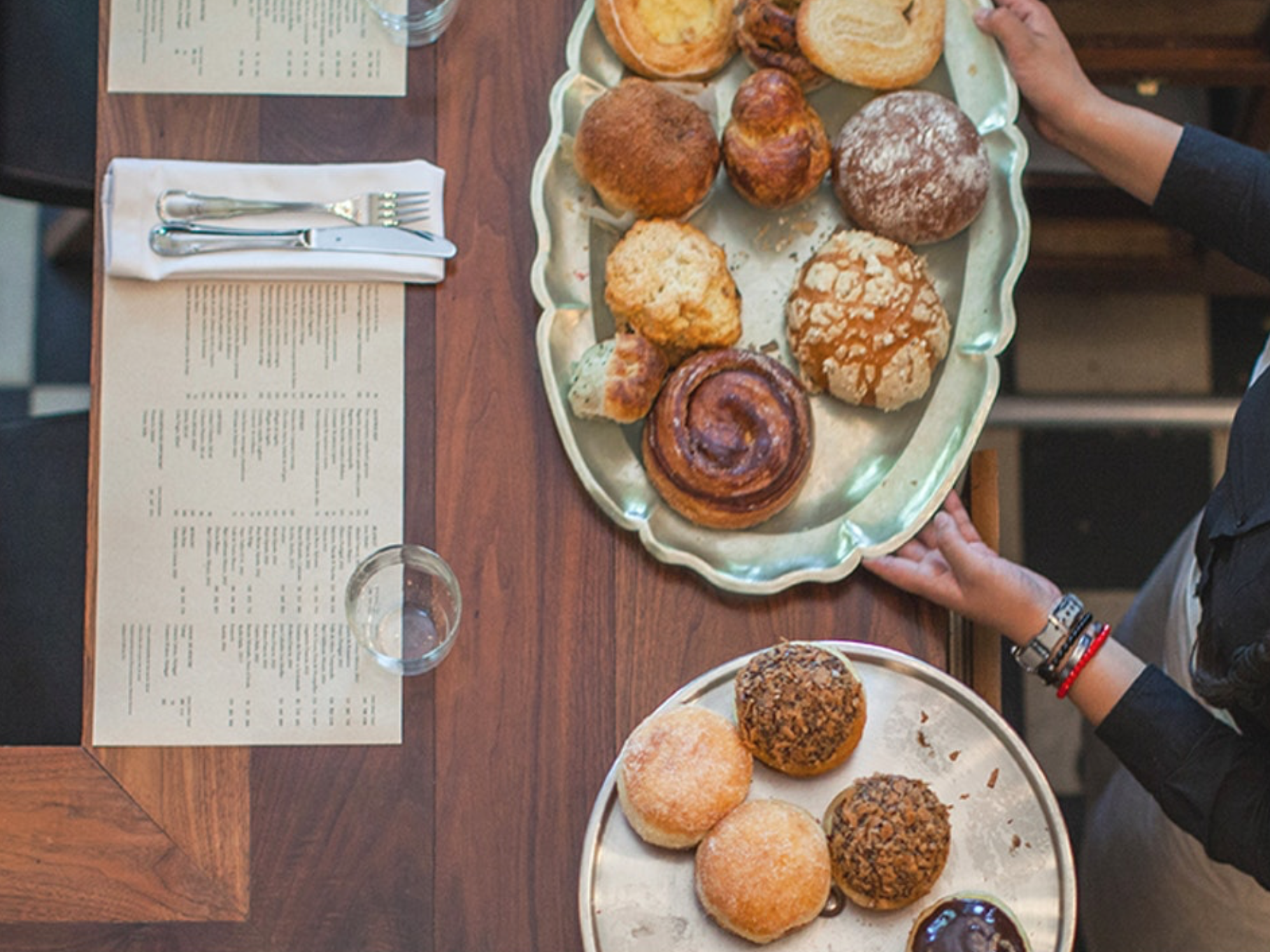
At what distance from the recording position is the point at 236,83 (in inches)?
48.6

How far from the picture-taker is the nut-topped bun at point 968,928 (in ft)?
3.24

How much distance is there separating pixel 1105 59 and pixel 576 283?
0.82m

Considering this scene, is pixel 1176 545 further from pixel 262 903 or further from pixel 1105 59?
pixel 262 903

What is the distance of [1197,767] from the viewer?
110 centimetres

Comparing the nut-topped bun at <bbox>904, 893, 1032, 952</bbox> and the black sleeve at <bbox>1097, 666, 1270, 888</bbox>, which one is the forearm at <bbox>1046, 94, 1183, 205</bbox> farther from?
the nut-topped bun at <bbox>904, 893, 1032, 952</bbox>

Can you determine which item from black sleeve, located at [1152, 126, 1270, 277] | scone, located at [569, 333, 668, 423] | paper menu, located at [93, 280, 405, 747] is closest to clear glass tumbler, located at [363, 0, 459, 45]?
paper menu, located at [93, 280, 405, 747]

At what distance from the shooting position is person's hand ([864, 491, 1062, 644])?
112cm

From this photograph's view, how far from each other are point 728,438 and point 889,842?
39 centimetres

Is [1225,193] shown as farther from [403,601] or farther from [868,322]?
[403,601]

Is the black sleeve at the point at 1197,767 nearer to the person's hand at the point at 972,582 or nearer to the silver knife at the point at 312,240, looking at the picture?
the person's hand at the point at 972,582

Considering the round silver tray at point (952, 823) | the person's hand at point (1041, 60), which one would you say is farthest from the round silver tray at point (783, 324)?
the round silver tray at point (952, 823)

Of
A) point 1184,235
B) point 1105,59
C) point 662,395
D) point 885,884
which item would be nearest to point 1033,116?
point 1105,59

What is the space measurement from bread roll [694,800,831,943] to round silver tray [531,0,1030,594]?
22 centimetres

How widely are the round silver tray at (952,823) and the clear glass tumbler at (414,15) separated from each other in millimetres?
729
